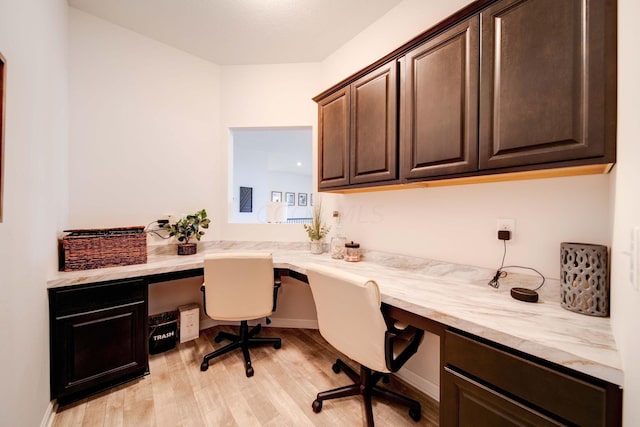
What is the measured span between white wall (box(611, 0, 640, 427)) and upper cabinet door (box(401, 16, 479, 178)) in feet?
1.54

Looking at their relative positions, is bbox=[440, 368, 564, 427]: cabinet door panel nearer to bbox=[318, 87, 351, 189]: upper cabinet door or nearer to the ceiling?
bbox=[318, 87, 351, 189]: upper cabinet door

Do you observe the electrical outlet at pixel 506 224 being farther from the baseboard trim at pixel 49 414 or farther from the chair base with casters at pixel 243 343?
the baseboard trim at pixel 49 414

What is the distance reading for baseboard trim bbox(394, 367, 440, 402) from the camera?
1.64 meters

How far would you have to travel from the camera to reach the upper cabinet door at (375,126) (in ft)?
5.29

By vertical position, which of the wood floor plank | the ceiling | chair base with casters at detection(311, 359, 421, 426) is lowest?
the wood floor plank

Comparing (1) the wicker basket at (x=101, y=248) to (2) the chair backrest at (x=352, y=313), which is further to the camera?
(1) the wicker basket at (x=101, y=248)

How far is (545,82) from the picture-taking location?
0.99 metres

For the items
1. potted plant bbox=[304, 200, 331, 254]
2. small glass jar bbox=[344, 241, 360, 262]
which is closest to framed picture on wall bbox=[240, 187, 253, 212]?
potted plant bbox=[304, 200, 331, 254]

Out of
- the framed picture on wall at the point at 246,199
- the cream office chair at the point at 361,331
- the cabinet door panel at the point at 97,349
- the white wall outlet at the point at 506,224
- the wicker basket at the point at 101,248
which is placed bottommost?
the cabinet door panel at the point at 97,349

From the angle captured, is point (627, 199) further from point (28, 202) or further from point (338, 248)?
point (28, 202)

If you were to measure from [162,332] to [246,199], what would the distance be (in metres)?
4.28

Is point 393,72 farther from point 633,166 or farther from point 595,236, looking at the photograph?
point 595,236

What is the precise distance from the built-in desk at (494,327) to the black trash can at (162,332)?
0.67 m

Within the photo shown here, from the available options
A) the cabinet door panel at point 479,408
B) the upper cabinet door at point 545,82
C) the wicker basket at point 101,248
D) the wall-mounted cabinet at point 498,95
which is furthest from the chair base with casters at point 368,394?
the wicker basket at point 101,248
